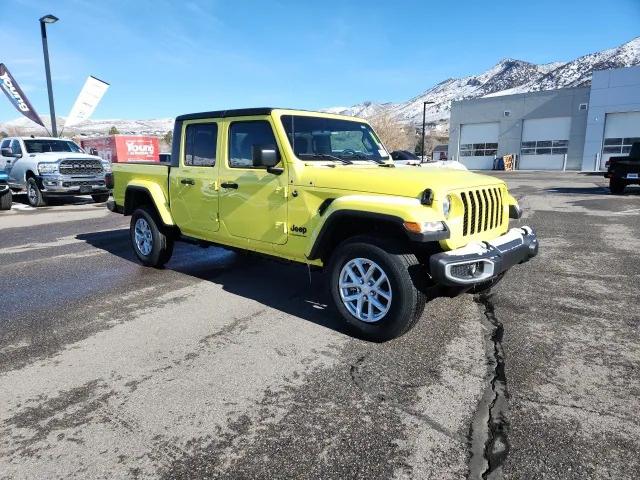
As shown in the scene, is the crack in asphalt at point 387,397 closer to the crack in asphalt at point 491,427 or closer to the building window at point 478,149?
the crack in asphalt at point 491,427

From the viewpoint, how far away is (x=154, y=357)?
11.8 feet

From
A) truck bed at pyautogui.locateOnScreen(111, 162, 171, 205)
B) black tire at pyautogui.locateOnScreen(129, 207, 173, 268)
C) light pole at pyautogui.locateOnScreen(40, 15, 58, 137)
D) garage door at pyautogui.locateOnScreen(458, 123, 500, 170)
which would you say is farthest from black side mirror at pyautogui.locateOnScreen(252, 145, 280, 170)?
garage door at pyautogui.locateOnScreen(458, 123, 500, 170)

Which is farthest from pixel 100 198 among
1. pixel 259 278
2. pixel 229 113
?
pixel 229 113

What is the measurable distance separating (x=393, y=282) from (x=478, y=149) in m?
43.0

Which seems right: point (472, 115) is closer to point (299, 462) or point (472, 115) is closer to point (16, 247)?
point (16, 247)

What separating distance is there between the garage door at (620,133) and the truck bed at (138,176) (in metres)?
38.1

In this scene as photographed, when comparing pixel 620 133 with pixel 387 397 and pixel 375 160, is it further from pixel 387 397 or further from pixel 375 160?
pixel 387 397

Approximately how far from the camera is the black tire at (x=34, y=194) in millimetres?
13484

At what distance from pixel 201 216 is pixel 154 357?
2154 millimetres

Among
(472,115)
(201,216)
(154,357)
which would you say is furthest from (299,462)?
(472,115)

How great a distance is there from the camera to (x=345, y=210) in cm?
375

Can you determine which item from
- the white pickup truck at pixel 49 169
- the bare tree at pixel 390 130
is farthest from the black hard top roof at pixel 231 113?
the bare tree at pixel 390 130

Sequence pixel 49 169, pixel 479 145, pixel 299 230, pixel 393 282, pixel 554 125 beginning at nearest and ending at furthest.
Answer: pixel 393 282 < pixel 299 230 < pixel 49 169 < pixel 554 125 < pixel 479 145

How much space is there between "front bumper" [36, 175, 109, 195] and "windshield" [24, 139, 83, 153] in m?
1.59
